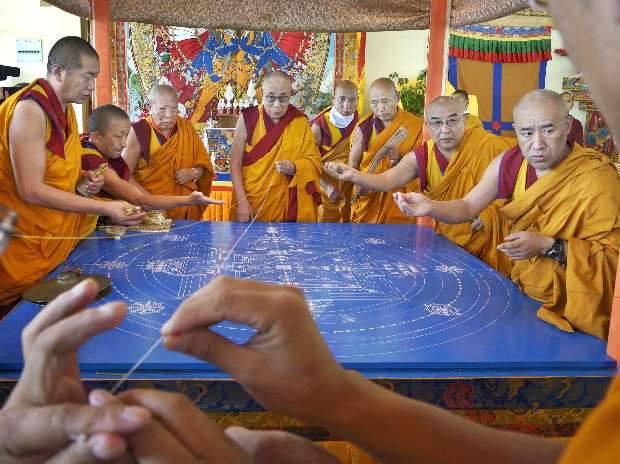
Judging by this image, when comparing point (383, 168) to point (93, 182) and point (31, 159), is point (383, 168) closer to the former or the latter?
point (93, 182)

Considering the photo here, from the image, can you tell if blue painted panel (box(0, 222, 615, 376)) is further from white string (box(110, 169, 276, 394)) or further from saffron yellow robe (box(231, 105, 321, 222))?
saffron yellow robe (box(231, 105, 321, 222))

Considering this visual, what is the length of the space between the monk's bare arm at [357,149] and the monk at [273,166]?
0.99 meters

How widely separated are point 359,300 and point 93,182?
1682 mm

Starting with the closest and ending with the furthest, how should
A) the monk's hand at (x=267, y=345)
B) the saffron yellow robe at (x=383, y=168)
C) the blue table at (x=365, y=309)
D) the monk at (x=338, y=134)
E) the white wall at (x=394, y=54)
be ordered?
the monk's hand at (x=267, y=345) < the blue table at (x=365, y=309) < the saffron yellow robe at (x=383, y=168) < the monk at (x=338, y=134) < the white wall at (x=394, y=54)

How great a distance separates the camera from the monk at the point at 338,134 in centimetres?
539

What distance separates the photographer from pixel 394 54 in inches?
332

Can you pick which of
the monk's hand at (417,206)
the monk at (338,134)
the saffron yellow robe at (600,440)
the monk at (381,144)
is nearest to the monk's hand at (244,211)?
the monk at (381,144)

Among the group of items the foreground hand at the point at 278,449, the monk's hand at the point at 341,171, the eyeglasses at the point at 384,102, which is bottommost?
the foreground hand at the point at 278,449

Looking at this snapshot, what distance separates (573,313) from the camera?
1.90 meters

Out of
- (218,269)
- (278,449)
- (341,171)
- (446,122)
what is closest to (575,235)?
(446,122)

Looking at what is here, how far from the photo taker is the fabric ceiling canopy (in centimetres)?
400

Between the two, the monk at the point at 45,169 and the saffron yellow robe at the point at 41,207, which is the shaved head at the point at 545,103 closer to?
the monk at the point at 45,169

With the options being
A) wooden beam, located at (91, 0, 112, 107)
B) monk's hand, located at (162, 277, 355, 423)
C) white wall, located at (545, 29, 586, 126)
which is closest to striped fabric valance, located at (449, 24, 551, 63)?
white wall, located at (545, 29, 586, 126)

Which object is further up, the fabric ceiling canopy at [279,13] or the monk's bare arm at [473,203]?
the fabric ceiling canopy at [279,13]
